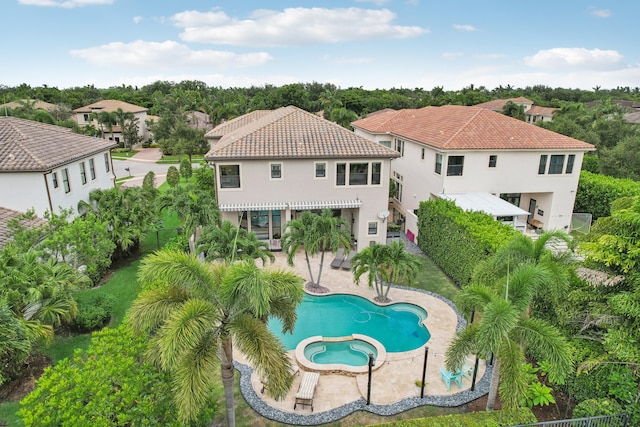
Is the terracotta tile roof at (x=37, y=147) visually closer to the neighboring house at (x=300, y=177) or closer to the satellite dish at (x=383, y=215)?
the neighboring house at (x=300, y=177)

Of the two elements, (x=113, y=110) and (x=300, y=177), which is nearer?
(x=300, y=177)

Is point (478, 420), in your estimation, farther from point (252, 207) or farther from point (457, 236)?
point (252, 207)

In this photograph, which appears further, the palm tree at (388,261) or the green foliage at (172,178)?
the green foliage at (172,178)

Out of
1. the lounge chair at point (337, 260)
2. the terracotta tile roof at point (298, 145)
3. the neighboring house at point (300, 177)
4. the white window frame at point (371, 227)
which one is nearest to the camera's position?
the lounge chair at point (337, 260)

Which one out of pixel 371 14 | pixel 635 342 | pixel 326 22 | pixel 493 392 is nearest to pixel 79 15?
Result: pixel 326 22

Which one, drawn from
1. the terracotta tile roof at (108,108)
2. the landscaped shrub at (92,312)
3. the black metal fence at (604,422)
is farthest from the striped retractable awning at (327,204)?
the terracotta tile roof at (108,108)

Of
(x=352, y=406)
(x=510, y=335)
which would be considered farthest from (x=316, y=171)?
(x=510, y=335)

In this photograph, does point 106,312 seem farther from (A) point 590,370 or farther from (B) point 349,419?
(A) point 590,370
